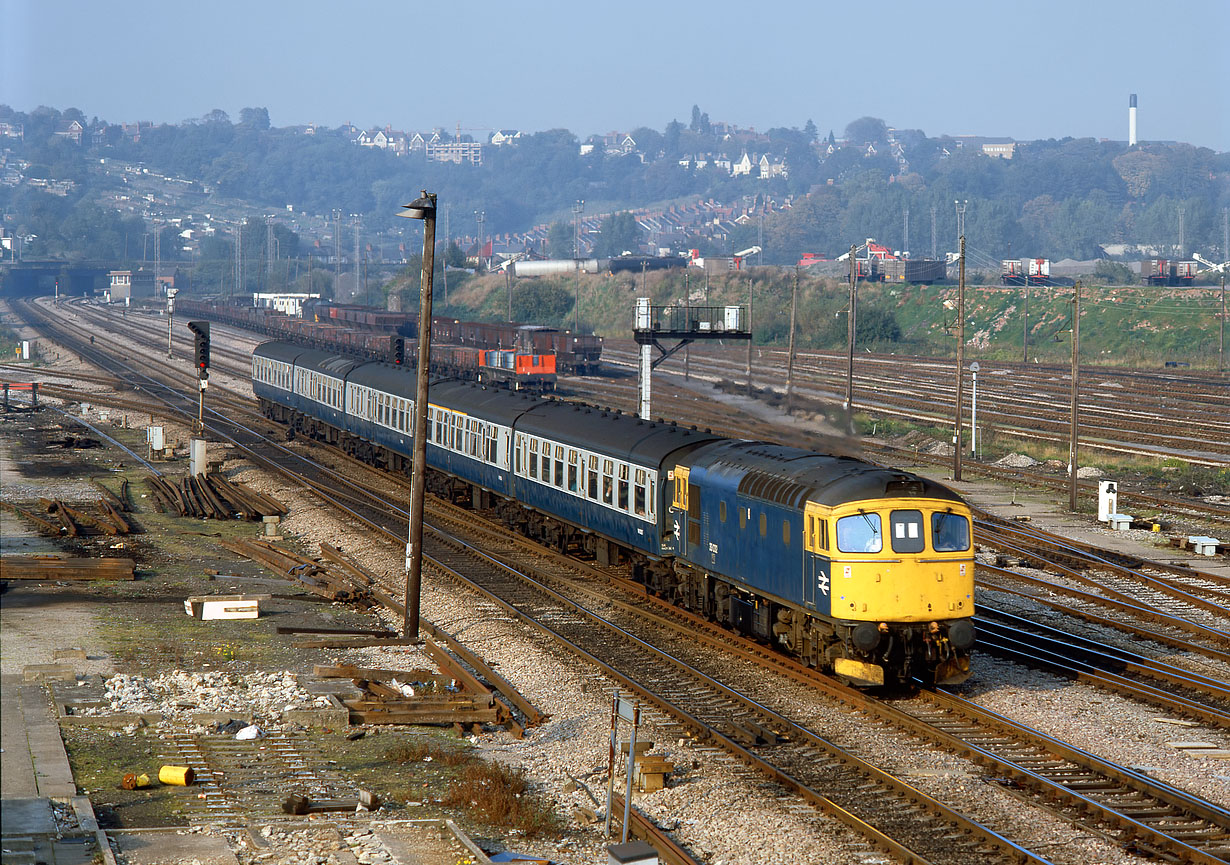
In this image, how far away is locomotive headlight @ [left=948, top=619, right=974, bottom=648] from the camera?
63.8 feet

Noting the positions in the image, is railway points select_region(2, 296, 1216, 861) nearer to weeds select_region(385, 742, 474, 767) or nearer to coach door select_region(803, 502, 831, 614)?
coach door select_region(803, 502, 831, 614)

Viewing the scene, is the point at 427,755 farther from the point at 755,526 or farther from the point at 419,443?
the point at 419,443

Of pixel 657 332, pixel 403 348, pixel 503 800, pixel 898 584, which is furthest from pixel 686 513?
pixel 403 348

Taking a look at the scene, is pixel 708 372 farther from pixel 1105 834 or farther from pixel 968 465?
pixel 1105 834

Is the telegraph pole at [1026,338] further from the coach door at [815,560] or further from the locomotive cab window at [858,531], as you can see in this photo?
the locomotive cab window at [858,531]

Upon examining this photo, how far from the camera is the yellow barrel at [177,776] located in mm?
15688

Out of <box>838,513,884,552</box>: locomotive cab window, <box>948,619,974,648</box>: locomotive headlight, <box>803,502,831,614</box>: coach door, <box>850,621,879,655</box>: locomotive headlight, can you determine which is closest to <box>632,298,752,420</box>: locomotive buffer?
<box>803,502,831,614</box>: coach door

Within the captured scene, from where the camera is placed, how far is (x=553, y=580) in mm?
29219

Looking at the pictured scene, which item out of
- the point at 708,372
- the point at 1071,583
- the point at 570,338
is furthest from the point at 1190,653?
the point at 570,338

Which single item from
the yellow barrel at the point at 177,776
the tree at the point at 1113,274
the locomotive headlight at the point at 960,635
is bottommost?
the yellow barrel at the point at 177,776

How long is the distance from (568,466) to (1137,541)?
1539 centimetres

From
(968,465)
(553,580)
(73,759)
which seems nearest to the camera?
(73,759)

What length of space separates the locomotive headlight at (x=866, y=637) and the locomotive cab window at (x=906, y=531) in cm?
119

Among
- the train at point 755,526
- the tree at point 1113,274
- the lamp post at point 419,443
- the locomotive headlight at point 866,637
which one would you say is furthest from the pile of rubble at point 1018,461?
the tree at point 1113,274
